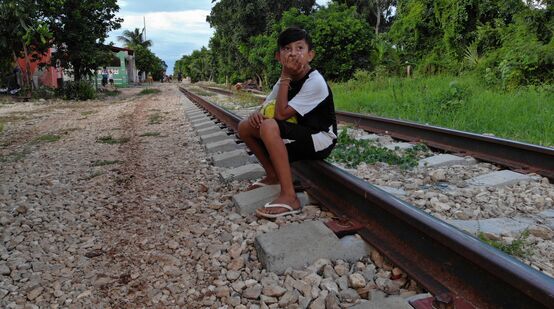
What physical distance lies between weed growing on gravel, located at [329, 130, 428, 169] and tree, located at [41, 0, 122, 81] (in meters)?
17.7

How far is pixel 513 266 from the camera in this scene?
63.1 inches

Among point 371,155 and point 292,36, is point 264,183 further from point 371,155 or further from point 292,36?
point 371,155

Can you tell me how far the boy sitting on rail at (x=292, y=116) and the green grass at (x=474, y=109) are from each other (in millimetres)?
3180

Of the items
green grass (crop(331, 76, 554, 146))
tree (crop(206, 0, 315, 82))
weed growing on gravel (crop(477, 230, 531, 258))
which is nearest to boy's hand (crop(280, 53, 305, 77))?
weed growing on gravel (crop(477, 230, 531, 258))

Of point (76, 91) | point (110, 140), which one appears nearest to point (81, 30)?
point (76, 91)

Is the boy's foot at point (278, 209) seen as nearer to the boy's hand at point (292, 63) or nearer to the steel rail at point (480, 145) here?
the boy's hand at point (292, 63)

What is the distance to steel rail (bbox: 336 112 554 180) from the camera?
13.0 ft

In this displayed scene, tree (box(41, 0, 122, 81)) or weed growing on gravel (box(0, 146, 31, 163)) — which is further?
tree (box(41, 0, 122, 81))

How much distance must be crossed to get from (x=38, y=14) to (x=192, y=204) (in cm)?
1880

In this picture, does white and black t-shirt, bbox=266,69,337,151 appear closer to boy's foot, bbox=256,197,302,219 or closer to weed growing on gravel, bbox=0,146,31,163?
boy's foot, bbox=256,197,302,219

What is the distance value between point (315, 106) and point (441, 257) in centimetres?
133

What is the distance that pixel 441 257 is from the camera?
1.94 m

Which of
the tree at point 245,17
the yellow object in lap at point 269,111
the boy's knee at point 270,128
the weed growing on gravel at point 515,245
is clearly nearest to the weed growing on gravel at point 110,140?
the yellow object in lap at point 269,111

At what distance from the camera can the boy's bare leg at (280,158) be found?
2.92 metres
